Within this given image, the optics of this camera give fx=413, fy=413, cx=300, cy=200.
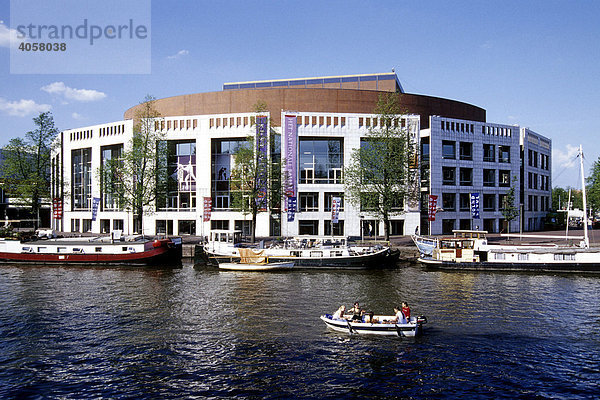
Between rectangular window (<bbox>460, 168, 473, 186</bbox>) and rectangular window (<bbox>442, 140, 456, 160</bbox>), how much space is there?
14.6 ft

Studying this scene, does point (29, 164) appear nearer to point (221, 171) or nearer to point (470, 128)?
point (221, 171)

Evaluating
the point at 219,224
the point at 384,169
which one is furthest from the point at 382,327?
the point at 219,224

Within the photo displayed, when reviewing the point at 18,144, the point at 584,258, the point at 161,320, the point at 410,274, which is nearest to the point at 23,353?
the point at 161,320

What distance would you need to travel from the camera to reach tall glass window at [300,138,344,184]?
85625 mm

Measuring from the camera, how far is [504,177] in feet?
319

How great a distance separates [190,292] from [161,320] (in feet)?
31.5

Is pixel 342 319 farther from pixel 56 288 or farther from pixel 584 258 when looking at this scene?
pixel 584 258

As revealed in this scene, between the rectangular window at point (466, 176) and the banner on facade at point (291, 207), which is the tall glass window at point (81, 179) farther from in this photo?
the rectangular window at point (466, 176)

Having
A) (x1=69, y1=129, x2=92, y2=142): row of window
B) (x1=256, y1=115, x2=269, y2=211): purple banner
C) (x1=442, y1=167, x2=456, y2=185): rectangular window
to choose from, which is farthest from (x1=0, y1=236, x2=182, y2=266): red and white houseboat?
(x1=442, y1=167, x2=456, y2=185): rectangular window

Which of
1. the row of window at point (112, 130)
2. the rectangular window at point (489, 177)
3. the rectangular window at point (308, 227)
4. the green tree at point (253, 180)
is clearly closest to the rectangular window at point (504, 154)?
the rectangular window at point (489, 177)

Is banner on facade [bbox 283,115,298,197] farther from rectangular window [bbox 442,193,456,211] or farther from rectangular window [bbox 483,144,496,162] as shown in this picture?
rectangular window [bbox 483,144,496,162]

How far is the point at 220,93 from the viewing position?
95062mm

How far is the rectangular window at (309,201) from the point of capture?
8523 centimetres

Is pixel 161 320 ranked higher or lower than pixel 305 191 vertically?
lower
